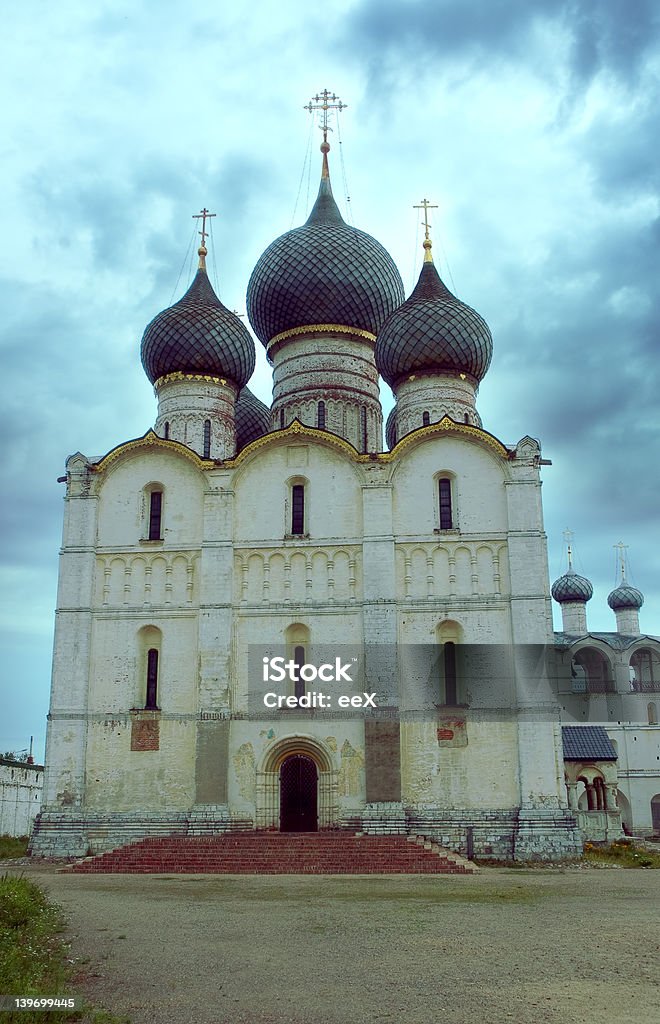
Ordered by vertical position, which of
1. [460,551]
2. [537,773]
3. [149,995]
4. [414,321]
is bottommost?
[149,995]

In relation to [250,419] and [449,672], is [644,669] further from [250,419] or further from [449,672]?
[449,672]

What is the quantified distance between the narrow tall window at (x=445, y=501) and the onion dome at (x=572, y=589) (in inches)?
893

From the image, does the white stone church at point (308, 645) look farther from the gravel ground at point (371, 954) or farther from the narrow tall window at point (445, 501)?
the gravel ground at point (371, 954)

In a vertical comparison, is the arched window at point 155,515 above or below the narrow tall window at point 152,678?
above

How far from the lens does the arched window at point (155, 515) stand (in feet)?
76.9

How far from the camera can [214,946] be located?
9430 mm

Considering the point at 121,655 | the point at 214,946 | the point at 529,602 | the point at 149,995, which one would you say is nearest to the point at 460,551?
the point at 529,602

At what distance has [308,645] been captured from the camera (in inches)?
879

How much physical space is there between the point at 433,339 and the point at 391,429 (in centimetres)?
333

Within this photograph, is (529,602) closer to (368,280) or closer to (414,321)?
(414,321)

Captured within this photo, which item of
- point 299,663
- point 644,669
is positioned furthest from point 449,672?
point 644,669

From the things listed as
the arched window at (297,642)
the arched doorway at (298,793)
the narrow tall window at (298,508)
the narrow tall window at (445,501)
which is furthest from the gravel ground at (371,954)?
the narrow tall window at (298,508)

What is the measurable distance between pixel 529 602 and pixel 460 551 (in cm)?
192

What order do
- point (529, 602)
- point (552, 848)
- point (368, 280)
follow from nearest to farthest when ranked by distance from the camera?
1. point (552, 848)
2. point (529, 602)
3. point (368, 280)
